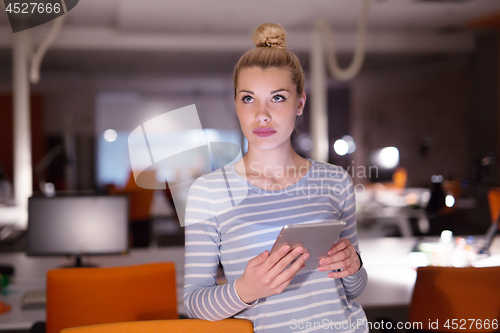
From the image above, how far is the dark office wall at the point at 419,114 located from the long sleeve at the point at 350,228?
6048mm

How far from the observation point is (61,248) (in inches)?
86.6

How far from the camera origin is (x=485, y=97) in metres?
6.87

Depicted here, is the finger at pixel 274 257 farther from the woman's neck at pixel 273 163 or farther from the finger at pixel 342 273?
the woman's neck at pixel 273 163

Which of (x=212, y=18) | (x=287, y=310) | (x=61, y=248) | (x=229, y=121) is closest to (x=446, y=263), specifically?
(x=287, y=310)

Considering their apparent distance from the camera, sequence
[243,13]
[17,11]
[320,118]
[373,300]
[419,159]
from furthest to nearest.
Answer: [419,159]
[320,118]
[243,13]
[373,300]
[17,11]

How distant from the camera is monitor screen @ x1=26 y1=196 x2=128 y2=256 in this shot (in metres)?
2.18

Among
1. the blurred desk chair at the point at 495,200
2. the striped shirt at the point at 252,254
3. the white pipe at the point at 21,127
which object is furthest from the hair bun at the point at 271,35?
the white pipe at the point at 21,127

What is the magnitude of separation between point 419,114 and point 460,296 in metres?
7.77

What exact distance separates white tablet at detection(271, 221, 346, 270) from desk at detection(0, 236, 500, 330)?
1003 millimetres

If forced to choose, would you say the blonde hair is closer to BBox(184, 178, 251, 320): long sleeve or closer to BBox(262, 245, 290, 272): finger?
BBox(184, 178, 251, 320): long sleeve

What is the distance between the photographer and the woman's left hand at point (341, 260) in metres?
1.09

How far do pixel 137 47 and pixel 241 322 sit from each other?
634cm

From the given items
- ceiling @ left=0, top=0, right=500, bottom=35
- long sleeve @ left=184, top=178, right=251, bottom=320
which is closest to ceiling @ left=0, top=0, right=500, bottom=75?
ceiling @ left=0, top=0, right=500, bottom=35

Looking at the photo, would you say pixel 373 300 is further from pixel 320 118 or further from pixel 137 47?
pixel 137 47
